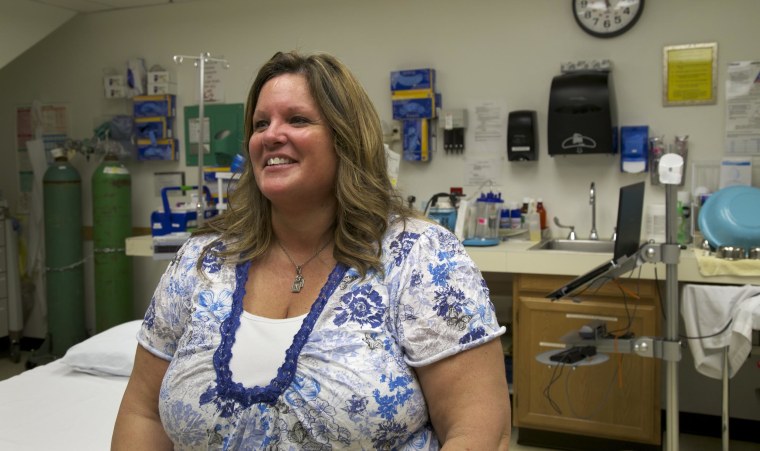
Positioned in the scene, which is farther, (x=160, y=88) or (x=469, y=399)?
(x=160, y=88)

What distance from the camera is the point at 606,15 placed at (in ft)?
11.8

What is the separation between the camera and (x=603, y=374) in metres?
3.14

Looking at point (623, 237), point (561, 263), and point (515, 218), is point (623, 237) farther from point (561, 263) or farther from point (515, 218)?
point (515, 218)

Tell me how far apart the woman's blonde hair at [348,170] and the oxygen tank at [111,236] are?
3.22 metres

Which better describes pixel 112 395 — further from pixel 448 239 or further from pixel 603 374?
pixel 603 374

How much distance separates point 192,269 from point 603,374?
223cm

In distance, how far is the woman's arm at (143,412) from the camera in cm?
144

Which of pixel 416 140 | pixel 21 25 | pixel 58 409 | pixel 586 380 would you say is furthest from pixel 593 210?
pixel 21 25

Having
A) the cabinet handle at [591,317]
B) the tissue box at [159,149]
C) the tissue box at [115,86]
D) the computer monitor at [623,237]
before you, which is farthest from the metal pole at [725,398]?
the tissue box at [115,86]

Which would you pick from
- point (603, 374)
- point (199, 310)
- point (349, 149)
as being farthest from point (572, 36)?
point (199, 310)

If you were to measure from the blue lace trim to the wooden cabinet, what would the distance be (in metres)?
2.00

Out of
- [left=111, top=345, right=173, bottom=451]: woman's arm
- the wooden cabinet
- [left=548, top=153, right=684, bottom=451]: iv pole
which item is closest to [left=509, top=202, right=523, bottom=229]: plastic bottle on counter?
the wooden cabinet

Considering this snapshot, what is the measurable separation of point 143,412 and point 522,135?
271cm

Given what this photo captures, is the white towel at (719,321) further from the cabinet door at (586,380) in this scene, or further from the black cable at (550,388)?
the black cable at (550,388)
